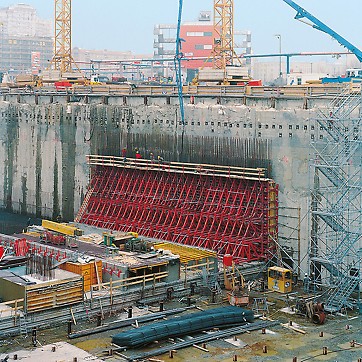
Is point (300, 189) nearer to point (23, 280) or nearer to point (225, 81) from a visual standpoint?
point (23, 280)

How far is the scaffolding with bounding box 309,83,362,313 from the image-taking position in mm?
33969

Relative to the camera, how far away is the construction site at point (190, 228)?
2872 cm

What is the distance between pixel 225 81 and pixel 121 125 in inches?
464

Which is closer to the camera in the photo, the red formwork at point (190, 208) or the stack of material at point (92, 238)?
the red formwork at point (190, 208)

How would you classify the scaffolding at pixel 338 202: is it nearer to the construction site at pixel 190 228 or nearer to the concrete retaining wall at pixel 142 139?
the construction site at pixel 190 228

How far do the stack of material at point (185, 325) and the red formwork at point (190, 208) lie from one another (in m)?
8.15

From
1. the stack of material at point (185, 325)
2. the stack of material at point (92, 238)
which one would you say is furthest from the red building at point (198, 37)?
the stack of material at point (185, 325)

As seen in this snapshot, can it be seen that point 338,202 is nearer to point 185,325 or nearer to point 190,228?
point 185,325

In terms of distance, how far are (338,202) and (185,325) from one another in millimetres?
9851

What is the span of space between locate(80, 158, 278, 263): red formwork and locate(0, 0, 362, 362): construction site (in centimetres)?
10

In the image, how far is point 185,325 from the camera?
2848cm

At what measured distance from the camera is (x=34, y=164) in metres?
56.7

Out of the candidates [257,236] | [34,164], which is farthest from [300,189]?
[34,164]

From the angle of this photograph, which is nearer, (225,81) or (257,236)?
(257,236)
